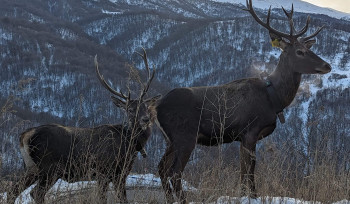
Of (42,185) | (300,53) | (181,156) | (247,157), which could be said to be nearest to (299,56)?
(300,53)

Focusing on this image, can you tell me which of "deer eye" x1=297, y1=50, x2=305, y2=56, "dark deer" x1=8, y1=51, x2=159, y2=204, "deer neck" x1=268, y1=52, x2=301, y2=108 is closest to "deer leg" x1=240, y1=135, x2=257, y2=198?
"deer neck" x1=268, y1=52, x2=301, y2=108

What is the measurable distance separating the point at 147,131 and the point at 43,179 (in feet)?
5.39

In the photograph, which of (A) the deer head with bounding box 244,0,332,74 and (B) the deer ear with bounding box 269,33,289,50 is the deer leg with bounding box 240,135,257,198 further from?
(B) the deer ear with bounding box 269,33,289,50

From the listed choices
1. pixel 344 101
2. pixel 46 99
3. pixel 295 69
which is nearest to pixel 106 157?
pixel 295 69

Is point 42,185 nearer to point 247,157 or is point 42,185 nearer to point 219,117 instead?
point 219,117

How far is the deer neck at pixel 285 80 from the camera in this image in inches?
230

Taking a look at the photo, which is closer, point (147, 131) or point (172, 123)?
point (172, 123)

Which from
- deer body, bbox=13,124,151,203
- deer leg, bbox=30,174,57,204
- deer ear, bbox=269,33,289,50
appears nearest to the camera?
deer leg, bbox=30,174,57,204

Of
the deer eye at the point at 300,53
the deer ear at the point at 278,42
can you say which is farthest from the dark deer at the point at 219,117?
the deer ear at the point at 278,42

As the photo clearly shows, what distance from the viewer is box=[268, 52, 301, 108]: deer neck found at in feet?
19.2

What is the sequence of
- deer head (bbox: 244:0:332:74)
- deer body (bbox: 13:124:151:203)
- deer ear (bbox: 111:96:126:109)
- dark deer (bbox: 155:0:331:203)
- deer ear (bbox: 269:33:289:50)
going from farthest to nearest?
1. deer ear (bbox: 111:96:126:109)
2. deer ear (bbox: 269:33:289:50)
3. deer head (bbox: 244:0:332:74)
4. deer body (bbox: 13:124:151:203)
5. dark deer (bbox: 155:0:331:203)

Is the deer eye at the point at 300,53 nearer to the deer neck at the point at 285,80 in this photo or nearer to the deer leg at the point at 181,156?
the deer neck at the point at 285,80

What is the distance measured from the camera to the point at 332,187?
4.37 m

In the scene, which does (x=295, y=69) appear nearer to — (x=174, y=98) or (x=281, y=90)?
(x=281, y=90)
